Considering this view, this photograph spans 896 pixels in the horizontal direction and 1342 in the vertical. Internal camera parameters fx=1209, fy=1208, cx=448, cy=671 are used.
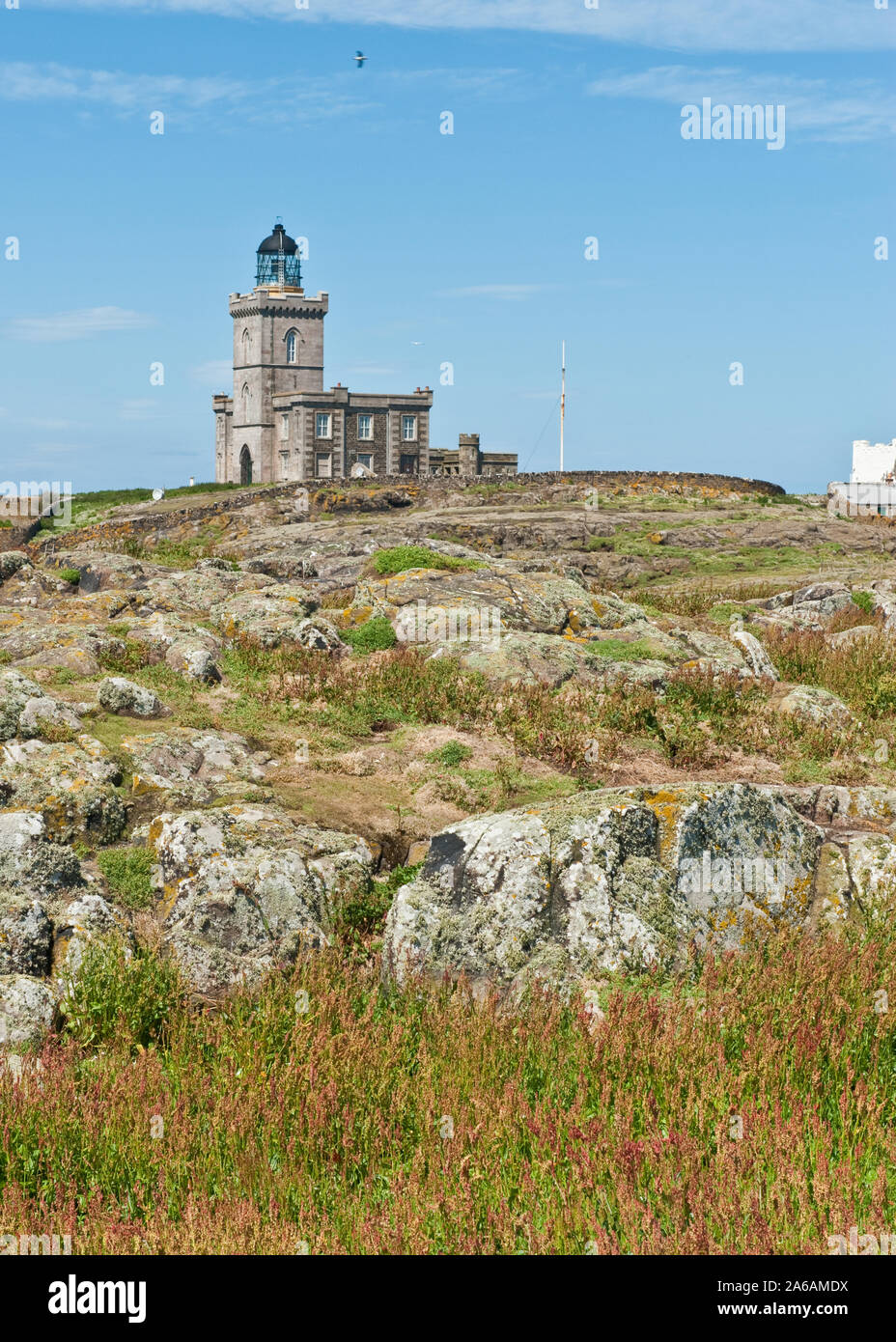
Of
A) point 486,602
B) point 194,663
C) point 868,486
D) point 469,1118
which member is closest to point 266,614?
point 194,663

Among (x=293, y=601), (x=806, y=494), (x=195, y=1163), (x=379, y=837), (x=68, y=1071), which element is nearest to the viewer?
(x=195, y=1163)

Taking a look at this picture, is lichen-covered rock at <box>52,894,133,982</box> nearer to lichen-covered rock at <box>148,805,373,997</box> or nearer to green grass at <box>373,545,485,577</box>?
lichen-covered rock at <box>148,805,373,997</box>

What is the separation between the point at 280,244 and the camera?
98.2 metres

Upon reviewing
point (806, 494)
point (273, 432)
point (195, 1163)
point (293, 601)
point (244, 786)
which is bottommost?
point (195, 1163)

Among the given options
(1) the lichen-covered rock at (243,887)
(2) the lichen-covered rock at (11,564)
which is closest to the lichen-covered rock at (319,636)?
(1) the lichen-covered rock at (243,887)

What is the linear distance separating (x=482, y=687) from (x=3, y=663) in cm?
602

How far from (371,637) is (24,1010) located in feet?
33.2

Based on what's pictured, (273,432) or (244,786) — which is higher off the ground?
(273,432)

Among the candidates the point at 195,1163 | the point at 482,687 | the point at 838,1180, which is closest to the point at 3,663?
the point at 482,687

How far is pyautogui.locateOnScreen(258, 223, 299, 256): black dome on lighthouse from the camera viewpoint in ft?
322

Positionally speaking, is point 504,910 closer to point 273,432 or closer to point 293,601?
point 293,601

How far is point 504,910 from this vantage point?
27.6 ft

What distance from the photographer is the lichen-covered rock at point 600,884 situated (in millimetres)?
8258

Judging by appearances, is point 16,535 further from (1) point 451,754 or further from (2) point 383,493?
(1) point 451,754
